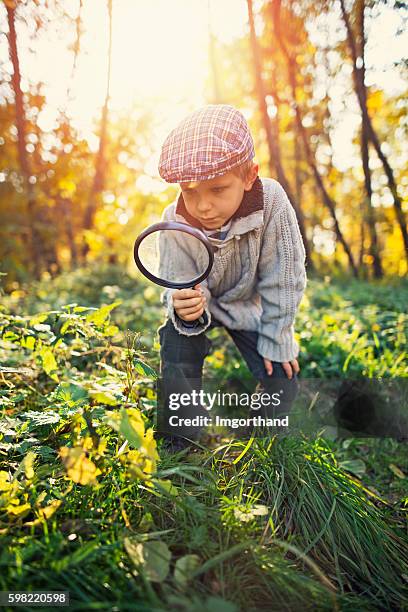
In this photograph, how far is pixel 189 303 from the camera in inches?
82.2

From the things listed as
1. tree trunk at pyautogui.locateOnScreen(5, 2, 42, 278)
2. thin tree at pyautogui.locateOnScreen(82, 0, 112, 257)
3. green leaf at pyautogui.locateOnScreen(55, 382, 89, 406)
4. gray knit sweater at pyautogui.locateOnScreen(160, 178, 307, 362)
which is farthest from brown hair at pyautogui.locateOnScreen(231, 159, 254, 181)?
thin tree at pyautogui.locateOnScreen(82, 0, 112, 257)

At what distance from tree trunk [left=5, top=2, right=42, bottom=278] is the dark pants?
462 cm

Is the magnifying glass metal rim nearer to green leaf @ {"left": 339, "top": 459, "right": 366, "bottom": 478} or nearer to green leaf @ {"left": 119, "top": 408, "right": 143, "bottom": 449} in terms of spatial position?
green leaf @ {"left": 119, "top": 408, "right": 143, "bottom": 449}

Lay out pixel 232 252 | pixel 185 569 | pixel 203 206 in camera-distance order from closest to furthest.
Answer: pixel 185 569
pixel 203 206
pixel 232 252

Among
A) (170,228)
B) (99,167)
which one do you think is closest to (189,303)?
(170,228)

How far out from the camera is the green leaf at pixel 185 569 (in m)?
1.21

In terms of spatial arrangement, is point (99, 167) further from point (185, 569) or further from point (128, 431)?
point (185, 569)

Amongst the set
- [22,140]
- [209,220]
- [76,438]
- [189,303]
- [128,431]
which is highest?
[22,140]

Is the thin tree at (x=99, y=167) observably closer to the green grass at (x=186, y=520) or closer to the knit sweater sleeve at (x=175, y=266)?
the knit sweater sleeve at (x=175, y=266)

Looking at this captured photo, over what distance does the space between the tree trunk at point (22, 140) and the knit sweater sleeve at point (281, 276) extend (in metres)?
4.45

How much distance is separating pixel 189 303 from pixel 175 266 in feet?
1.10

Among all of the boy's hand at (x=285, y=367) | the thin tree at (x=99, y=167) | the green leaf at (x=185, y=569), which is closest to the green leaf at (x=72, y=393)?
the green leaf at (x=185, y=569)

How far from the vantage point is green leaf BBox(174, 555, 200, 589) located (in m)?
1.21

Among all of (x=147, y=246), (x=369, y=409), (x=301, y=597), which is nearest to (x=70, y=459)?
(x=301, y=597)
